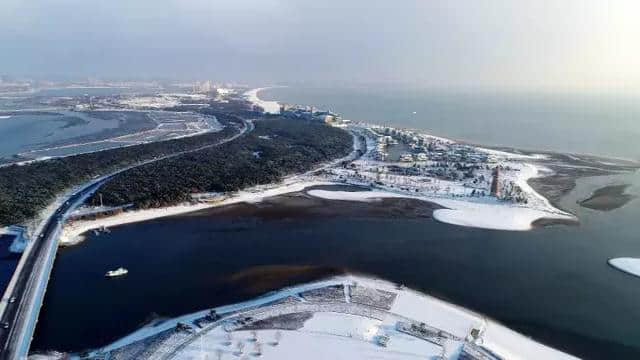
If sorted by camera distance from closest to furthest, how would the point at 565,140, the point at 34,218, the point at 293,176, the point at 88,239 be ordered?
the point at 88,239 < the point at 34,218 < the point at 293,176 < the point at 565,140

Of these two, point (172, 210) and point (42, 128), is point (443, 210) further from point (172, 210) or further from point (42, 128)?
point (42, 128)

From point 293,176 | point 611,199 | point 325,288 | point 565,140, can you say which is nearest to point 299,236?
point 325,288

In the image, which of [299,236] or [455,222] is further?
[455,222]

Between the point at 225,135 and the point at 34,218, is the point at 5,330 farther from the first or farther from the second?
the point at 225,135

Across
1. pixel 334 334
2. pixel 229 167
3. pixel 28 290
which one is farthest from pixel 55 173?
→ pixel 334 334

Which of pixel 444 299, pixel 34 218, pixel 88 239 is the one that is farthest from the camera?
pixel 34 218

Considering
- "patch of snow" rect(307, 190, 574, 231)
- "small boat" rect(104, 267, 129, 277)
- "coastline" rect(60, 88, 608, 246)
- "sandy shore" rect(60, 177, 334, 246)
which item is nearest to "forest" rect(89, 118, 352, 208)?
"sandy shore" rect(60, 177, 334, 246)
